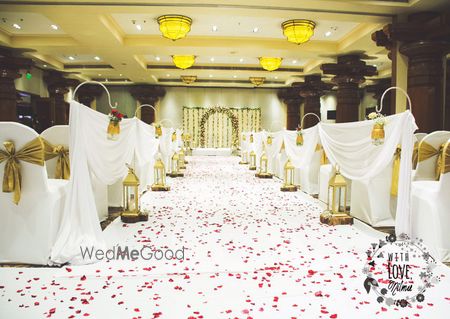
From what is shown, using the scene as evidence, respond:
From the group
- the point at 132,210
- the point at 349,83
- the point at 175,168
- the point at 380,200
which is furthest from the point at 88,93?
the point at 380,200

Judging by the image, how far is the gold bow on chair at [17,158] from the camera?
9.01 ft

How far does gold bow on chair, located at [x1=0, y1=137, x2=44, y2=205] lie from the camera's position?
9.01 ft

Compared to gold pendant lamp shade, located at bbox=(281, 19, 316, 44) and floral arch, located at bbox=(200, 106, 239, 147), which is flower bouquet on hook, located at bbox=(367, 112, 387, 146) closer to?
gold pendant lamp shade, located at bbox=(281, 19, 316, 44)

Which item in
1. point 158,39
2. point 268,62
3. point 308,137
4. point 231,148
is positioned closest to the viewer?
point 308,137

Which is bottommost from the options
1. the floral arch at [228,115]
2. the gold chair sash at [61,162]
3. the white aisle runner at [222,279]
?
the white aisle runner at [222,279]

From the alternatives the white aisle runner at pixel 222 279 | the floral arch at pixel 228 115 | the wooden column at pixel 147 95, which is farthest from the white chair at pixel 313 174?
the floral arch at pixel 228 115

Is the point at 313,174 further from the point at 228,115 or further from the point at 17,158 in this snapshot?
the point at 228,115

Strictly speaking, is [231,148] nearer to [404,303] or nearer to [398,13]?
[398,13]

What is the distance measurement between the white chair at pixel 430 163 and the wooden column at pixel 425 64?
2.74 metres

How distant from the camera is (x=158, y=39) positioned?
9039 millimetres

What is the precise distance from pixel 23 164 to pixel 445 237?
3396 millimetres

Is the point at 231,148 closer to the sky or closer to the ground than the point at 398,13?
closer to the ground

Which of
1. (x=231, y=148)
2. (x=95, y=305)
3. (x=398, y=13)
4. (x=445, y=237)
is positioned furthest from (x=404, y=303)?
(x=231, y=148)

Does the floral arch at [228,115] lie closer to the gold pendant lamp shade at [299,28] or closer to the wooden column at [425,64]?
the gold pendant lamp shade at [299,28]
